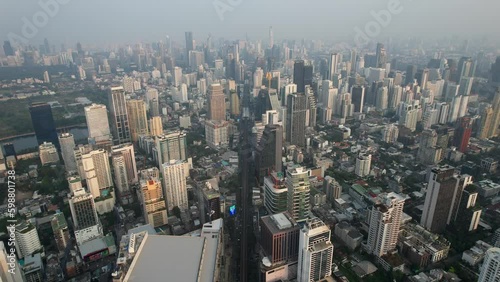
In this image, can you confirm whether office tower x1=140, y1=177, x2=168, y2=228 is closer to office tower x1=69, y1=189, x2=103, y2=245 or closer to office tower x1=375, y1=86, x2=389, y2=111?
office tower x1=69, y1=189, x2=103, y2=245

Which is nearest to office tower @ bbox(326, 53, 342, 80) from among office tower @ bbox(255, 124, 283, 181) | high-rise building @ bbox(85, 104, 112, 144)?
office tower @ bbox(255, 124, 283, 181)

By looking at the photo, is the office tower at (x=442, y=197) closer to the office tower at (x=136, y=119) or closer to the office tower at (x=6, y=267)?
the office tower at (x=6, y=267)

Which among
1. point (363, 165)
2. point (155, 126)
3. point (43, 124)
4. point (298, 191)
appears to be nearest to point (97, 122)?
point (43, 124)

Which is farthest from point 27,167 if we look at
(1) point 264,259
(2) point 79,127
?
(1) point 264,259

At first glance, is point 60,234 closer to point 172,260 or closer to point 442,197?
point 172,260

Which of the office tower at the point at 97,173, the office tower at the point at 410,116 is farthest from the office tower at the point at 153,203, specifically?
the office tower at the point at 410,116
